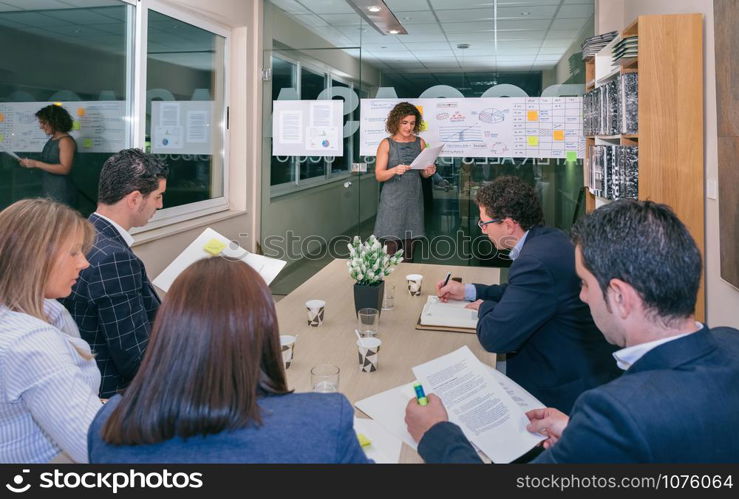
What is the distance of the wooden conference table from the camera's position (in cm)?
166

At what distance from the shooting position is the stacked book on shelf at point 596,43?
3.87 m

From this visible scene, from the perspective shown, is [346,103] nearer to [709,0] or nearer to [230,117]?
[230,117]

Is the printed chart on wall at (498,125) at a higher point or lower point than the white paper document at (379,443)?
higher

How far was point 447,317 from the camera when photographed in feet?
7.34

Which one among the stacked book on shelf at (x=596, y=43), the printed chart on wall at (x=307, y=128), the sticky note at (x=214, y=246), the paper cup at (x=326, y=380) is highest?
the stacked book on shelf at (x=596, y=43)

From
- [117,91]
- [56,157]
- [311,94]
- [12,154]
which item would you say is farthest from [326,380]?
[311,94]

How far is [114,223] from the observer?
2.04 m

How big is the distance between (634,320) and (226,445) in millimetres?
761

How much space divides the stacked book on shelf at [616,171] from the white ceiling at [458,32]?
136 cm

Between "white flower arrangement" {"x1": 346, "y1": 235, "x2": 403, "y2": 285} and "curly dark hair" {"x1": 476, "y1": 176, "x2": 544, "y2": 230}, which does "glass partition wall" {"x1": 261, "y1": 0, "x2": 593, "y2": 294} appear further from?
"white flower arrangement" {"x1": 346, "y1": 235, "x2": 403, "y2": 285}

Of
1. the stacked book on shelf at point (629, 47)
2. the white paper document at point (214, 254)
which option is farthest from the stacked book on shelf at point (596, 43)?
the white paper document at point (214, 254)

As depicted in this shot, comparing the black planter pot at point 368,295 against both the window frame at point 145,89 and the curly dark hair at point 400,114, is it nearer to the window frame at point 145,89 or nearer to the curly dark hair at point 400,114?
the window frame at point 145,89

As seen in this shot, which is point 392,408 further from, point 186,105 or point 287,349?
point 186,105

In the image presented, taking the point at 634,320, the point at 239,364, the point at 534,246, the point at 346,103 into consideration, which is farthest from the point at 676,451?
the point at 346,103
